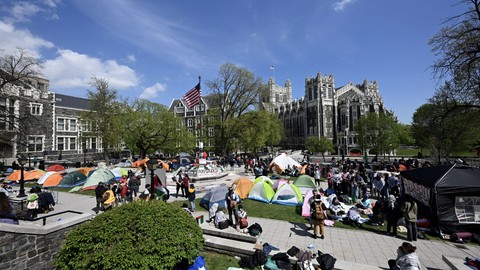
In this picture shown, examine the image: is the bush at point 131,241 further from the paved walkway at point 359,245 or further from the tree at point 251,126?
the tree at point 251,126

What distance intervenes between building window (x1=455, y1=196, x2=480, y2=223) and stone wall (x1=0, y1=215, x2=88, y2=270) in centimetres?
1415

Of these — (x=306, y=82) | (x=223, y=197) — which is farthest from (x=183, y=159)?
(x=306, y=82)

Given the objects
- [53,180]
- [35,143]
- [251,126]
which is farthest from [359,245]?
[35,143]

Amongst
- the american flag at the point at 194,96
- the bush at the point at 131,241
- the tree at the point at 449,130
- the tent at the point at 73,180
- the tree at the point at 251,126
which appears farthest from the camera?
the tree at the point at 251,126

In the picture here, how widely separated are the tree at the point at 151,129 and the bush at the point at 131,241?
3179cm

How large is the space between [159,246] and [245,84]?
36115 millimetres

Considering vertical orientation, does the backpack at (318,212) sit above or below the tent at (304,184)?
above

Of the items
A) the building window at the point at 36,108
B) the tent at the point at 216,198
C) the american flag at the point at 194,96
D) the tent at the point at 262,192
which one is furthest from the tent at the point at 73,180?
the building window at the point at 36,108

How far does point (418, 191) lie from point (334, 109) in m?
66.6

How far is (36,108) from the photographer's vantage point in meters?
39.1

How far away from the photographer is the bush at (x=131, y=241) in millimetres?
4676

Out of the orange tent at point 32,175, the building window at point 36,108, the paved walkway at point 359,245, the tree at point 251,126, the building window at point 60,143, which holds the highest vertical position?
the building window at point 36,108

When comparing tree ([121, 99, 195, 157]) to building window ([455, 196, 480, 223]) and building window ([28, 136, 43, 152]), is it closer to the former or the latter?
building window ([28, 136, 43, 152])

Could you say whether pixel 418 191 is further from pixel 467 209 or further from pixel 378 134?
pixel 378 134
